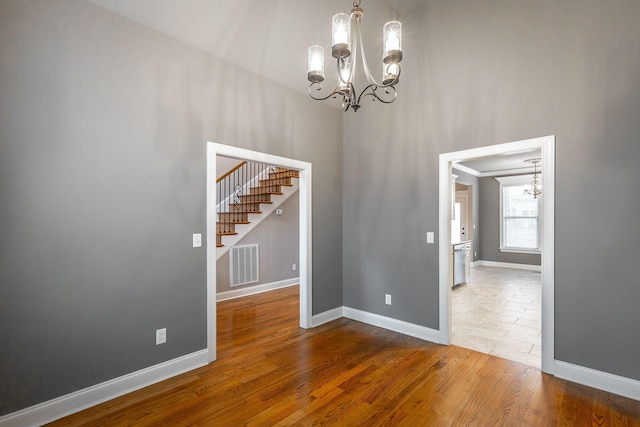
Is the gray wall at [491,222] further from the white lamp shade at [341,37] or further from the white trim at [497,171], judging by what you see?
the white lamp shade at [341,37]

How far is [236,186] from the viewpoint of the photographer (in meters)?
6.90

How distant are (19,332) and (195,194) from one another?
1.56 metres

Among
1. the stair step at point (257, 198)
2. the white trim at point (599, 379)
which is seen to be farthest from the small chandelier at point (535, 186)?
the stair step at point (257, 198)

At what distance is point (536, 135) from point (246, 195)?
16.8ft

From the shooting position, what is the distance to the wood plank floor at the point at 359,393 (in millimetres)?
2186

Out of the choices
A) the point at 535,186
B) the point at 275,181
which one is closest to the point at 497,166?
the point at 535,186

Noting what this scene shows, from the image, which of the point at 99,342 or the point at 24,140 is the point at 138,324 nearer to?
the point at 99,342

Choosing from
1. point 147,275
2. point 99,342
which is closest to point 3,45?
point 147,275

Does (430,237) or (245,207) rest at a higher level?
(245,207)

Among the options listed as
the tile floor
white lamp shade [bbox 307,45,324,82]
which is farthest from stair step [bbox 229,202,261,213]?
white lamp shade [bbox 307,45,324,82]

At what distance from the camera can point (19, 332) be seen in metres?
2.07

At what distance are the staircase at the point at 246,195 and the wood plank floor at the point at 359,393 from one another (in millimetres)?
2568

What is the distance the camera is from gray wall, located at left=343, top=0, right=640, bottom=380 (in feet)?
8.06

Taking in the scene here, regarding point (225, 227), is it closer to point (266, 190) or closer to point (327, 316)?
point (266, 190)
